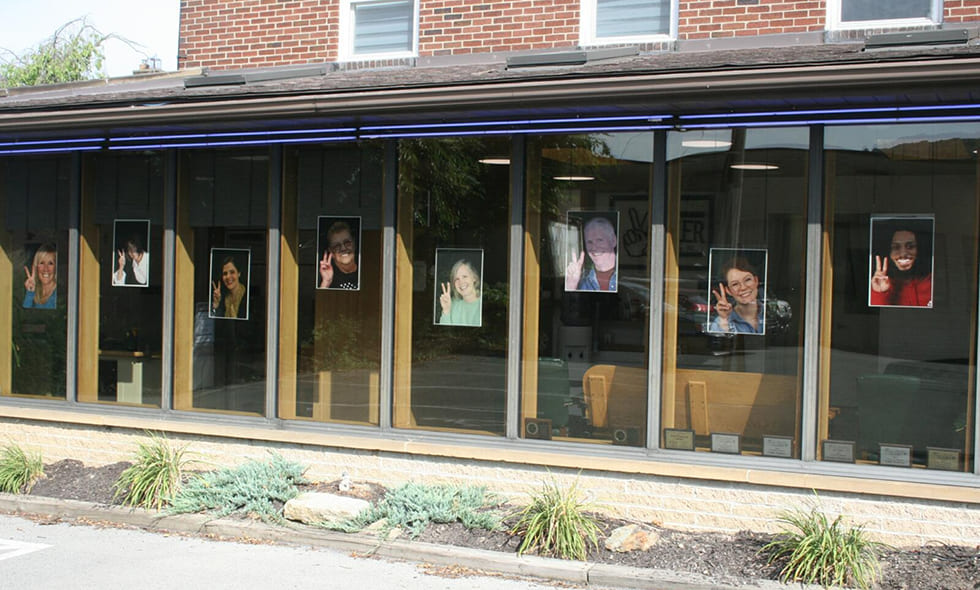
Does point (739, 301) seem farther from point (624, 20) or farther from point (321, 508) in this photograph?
point (321, 508)

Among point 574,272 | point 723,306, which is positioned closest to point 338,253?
point 574,272

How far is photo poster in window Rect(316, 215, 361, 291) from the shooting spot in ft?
29.5

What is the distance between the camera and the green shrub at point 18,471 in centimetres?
895

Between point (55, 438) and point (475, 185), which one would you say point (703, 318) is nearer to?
point (475, 185)

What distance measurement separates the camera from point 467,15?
9977 mm

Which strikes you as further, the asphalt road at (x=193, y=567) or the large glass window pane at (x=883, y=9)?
the large glass window pane at (x=883, y=9)

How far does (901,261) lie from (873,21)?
2625 mm

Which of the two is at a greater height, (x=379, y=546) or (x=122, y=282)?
(x=122, y=282)

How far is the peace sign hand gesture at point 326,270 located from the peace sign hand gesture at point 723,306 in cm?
361

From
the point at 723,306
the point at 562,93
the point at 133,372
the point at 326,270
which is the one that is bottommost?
the point at 133,372

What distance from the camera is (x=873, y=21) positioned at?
340 inches

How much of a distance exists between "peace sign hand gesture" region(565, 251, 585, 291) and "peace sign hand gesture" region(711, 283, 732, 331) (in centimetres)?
117

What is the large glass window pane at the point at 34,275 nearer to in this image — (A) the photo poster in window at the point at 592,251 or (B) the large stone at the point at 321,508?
(B) the large stone at the point at 321,508

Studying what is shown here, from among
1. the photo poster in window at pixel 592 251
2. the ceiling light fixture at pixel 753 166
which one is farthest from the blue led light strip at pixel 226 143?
the ceiling light fixture at pixel 753 166
